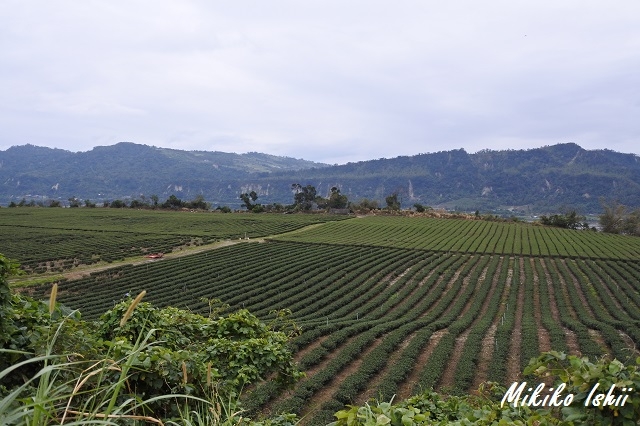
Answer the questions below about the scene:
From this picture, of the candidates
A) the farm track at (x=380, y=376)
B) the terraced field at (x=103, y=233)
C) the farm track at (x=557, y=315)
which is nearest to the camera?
the farm track at (x=380, y=376)

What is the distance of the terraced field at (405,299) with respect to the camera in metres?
17.5

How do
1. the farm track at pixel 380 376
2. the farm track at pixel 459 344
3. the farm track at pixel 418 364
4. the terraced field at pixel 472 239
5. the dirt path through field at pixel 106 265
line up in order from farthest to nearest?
the terraced field at pixel 472 239
the dirt path through field at pixel 106 265
the farm track at pixel 459 344
the farm track at pixel 418 364
the farm track at pixel 380 376

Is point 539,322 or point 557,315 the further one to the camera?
point 557,315

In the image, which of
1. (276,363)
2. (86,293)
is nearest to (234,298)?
(86,293)

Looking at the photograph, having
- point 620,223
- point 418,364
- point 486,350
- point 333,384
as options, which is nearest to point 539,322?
point 486,350

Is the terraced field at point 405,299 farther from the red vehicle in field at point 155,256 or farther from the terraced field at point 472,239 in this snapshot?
the red vehicle in field at point 155,256

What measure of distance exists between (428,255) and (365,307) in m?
23.6

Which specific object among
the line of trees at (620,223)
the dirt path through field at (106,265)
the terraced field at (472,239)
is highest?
the line of trees at (620,223)

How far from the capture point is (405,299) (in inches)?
1300

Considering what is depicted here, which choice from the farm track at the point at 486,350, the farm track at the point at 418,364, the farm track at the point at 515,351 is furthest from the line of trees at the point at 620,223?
the farm track at the point at 418,364

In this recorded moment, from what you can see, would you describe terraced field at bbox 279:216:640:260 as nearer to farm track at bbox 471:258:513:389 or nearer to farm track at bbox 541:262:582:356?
farm track at bbox 541:262:582:356

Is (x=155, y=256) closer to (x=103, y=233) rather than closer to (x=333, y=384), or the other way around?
(x=103, y=233)

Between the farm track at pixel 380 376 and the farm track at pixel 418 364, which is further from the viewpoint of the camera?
the farm track at pixel 418 364

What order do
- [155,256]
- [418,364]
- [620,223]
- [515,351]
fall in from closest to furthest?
[418,364] → [515,351] → [155,256] → [620,223]
